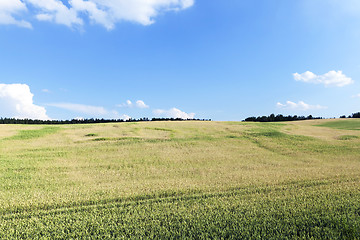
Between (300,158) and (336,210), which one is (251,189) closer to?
(336,210)

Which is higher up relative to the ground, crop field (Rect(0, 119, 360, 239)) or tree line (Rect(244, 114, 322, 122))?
tree line (Rect(244, 114, 322, 122))

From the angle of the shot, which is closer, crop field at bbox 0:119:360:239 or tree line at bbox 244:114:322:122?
crop field at bbox 0:119:360:239

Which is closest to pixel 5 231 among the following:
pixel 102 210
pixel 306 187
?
pixel 102 210

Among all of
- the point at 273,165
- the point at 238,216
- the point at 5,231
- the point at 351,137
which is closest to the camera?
the point at 5,231

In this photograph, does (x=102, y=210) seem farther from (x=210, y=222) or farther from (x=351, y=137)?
(x=351, y=137)

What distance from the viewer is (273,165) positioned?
44.9ft

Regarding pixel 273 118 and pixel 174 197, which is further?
pixel 273 118

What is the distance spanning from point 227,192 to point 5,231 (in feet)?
21.6

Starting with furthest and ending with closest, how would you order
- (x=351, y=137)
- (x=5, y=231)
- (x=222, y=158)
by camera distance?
1. (x=351, y=137)
2. (x=222, y=158)
3. (x=5, y=231)

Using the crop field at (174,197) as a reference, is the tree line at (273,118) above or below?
above

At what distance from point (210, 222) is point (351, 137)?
25.9m

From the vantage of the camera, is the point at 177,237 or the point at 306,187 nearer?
the point at 177,237

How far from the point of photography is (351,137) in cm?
2412

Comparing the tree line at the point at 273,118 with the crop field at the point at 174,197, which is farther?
the tree line at the point at 273,118
